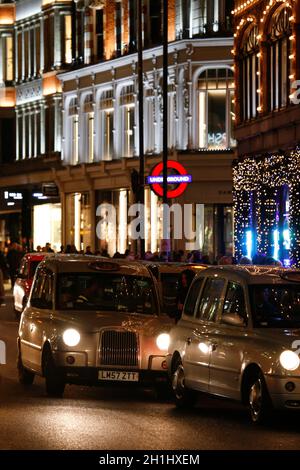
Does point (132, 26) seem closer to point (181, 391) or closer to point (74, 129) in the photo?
point (74, 129)

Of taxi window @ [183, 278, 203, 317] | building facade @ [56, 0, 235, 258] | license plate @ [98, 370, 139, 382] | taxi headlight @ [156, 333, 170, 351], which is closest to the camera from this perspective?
taxi window @ [183, 278, 203, 317]

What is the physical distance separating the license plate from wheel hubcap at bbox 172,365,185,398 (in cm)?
70

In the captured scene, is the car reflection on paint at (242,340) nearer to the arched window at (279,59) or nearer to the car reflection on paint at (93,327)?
the car reflection on paint at (93,327)

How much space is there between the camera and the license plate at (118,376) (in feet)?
57.7

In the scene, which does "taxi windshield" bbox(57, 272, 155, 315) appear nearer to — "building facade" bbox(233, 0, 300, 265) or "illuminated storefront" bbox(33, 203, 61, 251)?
"building facade" bbox(233, 0, 300, 265)

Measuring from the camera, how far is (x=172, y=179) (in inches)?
1379

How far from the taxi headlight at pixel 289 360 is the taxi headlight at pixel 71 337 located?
3.81 meters

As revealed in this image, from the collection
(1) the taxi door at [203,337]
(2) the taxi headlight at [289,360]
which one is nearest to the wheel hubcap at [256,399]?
(2) the taxi headlight at [289,360]

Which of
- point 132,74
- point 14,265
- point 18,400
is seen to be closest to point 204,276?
point 18,400

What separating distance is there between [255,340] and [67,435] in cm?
247

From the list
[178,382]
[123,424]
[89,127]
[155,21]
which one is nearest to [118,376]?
[178,382]

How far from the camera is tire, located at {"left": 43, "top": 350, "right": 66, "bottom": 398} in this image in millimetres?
17703

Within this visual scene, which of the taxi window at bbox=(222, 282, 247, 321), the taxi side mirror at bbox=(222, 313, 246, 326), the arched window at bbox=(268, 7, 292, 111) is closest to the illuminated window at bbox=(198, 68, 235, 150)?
the arched window at bbox=(268, 7, 292, 111)

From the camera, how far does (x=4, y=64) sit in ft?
223
